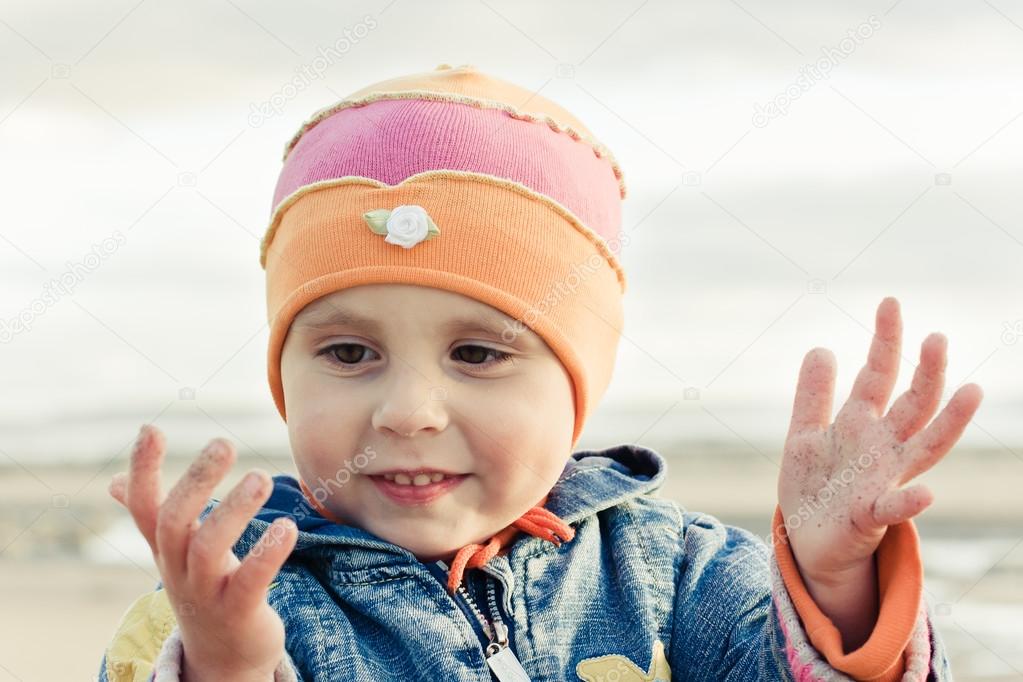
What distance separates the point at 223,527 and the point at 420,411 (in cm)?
52

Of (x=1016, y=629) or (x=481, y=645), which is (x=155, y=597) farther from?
(x=1016, y=629)

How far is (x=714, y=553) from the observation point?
233cm

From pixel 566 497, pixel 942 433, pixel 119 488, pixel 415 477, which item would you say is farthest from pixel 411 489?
pixel 942 433

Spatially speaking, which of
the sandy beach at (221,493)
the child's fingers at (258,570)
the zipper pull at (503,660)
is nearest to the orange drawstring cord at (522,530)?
the zipper pull at (503,660)

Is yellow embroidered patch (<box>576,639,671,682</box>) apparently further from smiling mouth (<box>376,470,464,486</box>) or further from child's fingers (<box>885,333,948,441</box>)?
child's fingers (<box>885,333,948,441</box>)

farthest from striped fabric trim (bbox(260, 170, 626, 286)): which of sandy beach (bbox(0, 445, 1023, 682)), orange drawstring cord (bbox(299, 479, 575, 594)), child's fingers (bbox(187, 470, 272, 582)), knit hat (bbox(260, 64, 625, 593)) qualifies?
sandy beach (bbox(0, 445, 1023, 682))

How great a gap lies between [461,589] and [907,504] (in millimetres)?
800

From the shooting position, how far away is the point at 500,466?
215cm

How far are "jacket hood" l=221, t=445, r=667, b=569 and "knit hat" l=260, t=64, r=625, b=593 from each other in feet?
0.34

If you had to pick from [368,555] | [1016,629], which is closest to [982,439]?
[1016,629]

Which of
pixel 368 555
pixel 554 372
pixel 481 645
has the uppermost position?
pixel 554 372

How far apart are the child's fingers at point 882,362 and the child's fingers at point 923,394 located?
39 mm

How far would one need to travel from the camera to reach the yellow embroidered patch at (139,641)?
2.06 metres

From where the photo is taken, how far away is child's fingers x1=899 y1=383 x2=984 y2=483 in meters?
1.76
